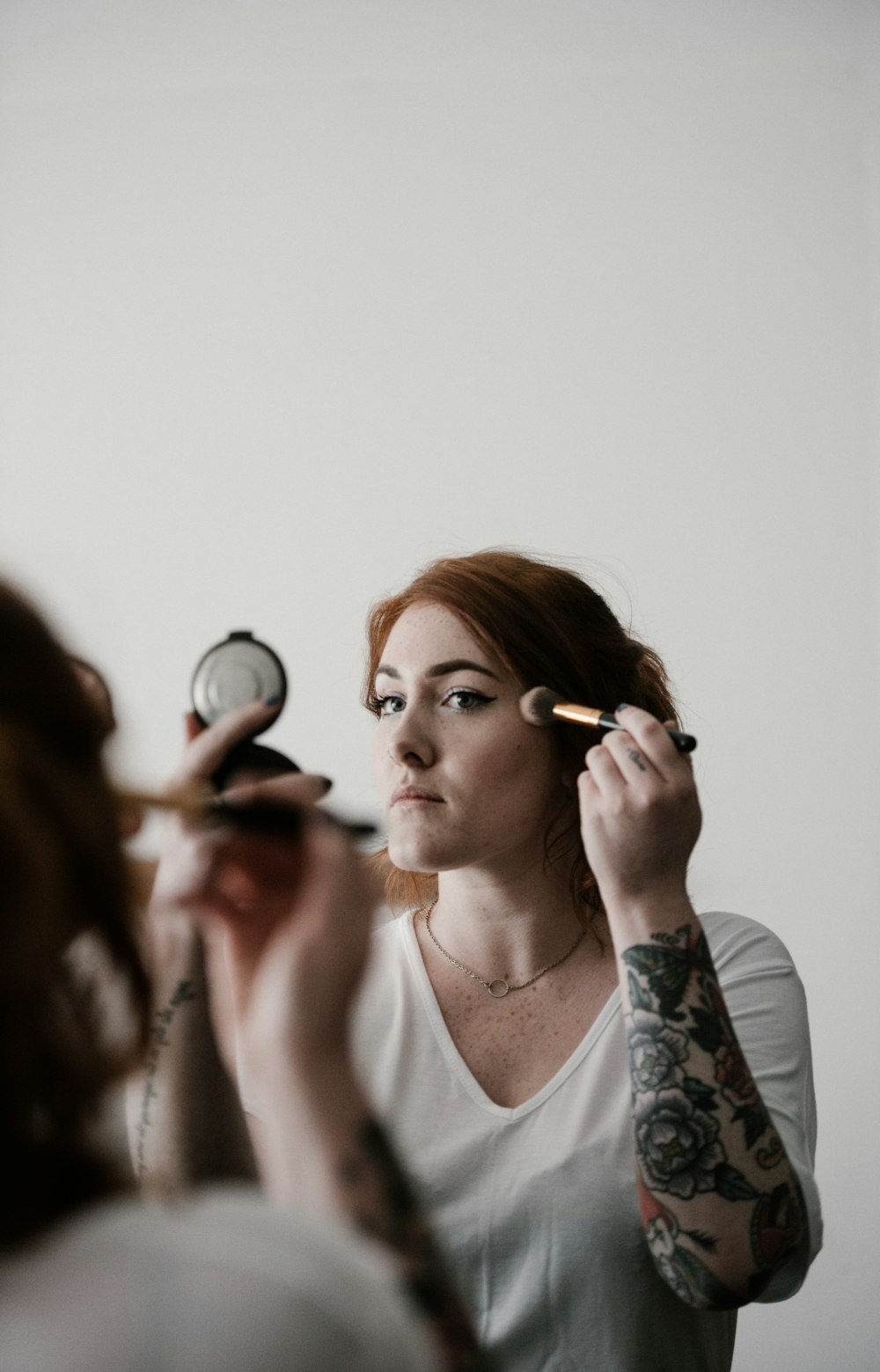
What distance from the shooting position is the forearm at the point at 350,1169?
510 millimetres

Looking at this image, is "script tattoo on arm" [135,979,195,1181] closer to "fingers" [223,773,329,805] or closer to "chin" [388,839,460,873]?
"fingers" [223,773,329,805]

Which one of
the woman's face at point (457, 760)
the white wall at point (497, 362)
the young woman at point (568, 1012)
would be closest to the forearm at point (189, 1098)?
the young woman at point (568, 1012)

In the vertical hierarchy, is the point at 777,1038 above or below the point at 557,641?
below

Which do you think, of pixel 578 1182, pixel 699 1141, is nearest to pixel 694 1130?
pixel 699 1141

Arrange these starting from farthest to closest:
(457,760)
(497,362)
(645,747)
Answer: (497,362), (457,760), (645,747)

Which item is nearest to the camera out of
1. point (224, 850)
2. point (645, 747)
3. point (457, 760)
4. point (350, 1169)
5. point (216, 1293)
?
point (216, 1293)

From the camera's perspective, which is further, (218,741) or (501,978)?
(501,978)

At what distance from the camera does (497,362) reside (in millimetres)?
1857

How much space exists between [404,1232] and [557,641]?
73 cm

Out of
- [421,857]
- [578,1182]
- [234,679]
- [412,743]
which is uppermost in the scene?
[234,679]

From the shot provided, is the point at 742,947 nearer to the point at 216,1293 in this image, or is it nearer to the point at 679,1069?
the point at 679,1069

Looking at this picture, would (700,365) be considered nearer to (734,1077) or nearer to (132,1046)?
(734,1077)

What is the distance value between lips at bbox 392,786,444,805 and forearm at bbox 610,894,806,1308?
0.27m

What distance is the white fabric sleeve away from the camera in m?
0.88
